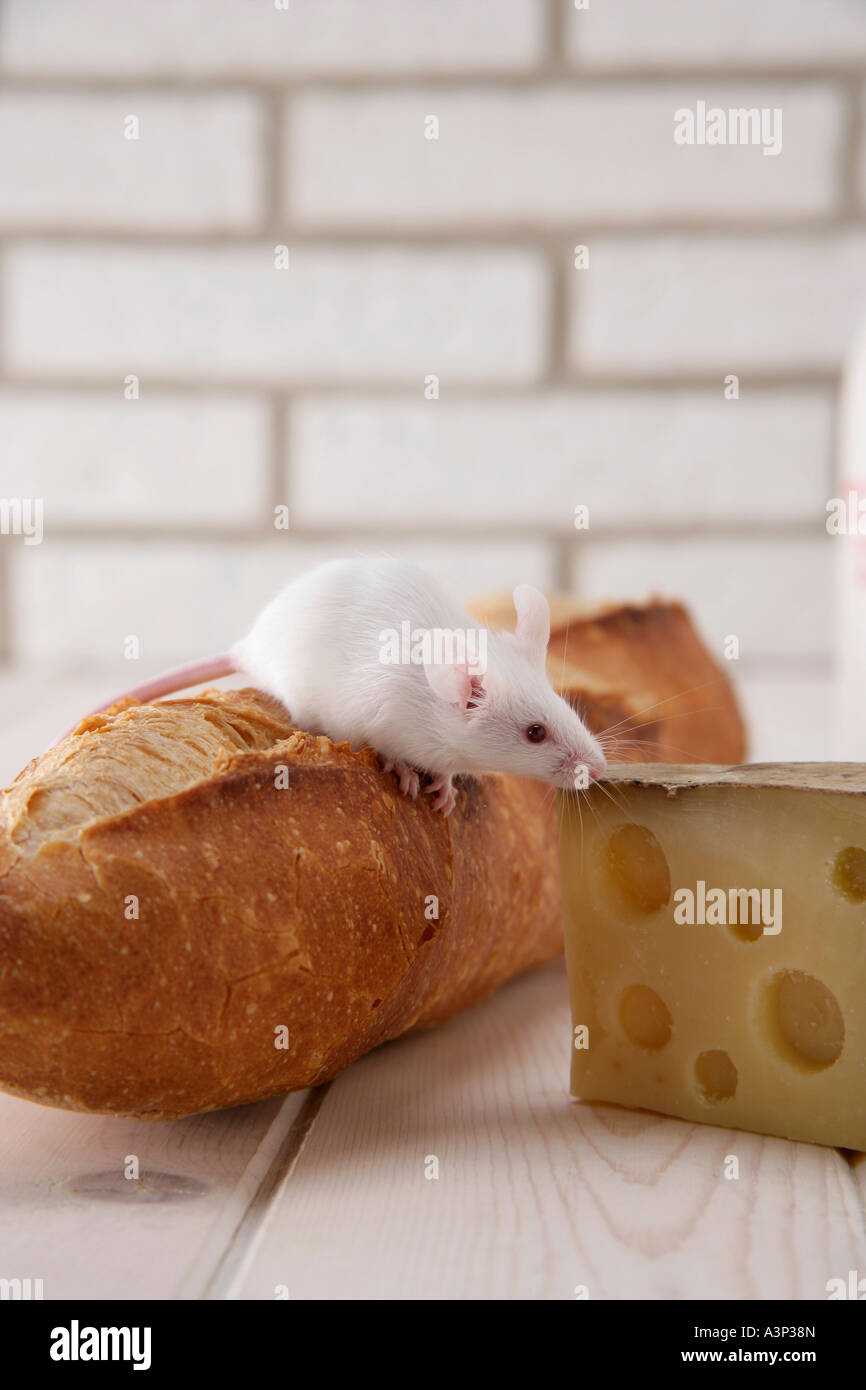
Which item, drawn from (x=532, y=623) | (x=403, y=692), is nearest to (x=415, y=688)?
(x=403, y=692)

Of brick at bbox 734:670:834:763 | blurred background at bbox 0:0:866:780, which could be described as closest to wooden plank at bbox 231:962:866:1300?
brick at bbox 734:670:834:763

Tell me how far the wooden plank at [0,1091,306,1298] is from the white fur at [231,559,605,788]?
9.9 inches

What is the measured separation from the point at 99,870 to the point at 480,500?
206 cm

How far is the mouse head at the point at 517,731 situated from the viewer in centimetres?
87

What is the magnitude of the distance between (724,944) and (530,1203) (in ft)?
0.70

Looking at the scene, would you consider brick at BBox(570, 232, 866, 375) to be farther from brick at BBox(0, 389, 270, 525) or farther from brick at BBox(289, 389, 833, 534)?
brick at BBox(0, 389, 270, 525)

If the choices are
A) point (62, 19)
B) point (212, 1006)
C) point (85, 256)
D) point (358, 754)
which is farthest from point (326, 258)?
point (212, 1006)

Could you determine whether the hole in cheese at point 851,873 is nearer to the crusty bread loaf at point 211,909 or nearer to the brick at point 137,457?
the crusty bread loaf at point 211,909

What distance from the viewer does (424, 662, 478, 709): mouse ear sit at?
0.85 metres

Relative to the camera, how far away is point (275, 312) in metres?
2.67

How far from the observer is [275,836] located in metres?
0.78

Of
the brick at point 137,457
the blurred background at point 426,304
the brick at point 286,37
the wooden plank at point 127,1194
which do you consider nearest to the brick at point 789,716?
the blurred background at point 426,304

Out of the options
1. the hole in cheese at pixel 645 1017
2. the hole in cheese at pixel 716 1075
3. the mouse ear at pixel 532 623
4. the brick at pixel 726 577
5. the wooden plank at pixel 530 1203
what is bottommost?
the wooden plank at pixel 530 1203

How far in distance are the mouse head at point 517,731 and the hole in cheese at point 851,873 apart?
0.54 feet
